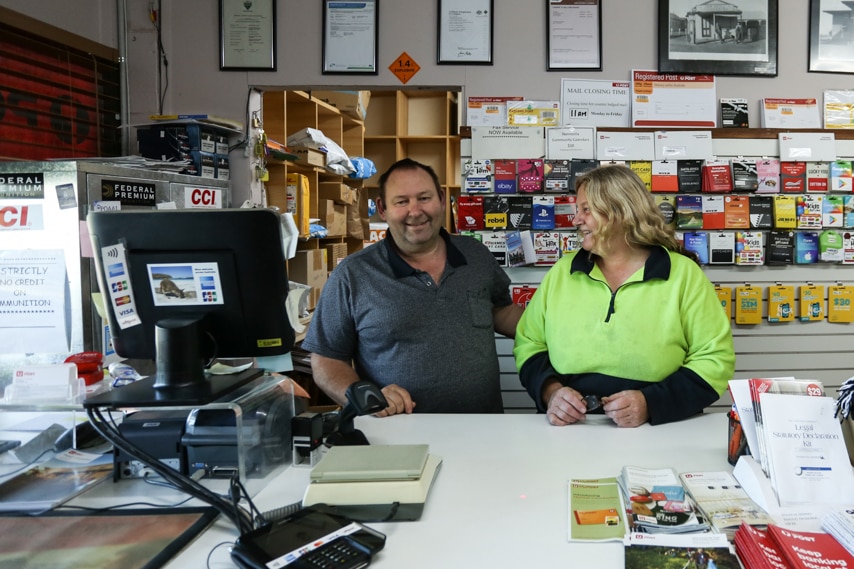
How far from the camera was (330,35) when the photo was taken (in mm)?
3762

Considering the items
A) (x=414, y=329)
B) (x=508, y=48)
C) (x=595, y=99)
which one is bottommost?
(x=414, y=329)

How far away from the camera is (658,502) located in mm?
1423

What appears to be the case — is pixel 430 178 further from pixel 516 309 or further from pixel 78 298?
pixel 78 298

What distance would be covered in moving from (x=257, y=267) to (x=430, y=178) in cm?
128

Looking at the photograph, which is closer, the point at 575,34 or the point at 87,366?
the point at 87,366

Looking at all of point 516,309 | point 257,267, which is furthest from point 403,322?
point 257,267

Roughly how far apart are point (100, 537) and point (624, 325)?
162cm

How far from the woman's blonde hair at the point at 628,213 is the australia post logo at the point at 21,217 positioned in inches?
78.5

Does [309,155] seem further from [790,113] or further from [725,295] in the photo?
[790,113]

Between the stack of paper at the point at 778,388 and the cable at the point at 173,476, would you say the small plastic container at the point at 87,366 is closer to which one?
the cable at the point at 173,476

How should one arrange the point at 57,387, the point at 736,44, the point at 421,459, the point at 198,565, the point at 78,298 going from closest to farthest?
the point at 198,565 < the point at 421,459 < the point at 57,387 < the point at 78,298 < the point at 736,44

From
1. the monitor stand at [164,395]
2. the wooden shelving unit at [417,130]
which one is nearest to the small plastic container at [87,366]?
the monitor stand at [164,395]

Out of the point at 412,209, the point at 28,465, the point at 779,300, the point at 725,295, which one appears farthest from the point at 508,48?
the point at 28,465

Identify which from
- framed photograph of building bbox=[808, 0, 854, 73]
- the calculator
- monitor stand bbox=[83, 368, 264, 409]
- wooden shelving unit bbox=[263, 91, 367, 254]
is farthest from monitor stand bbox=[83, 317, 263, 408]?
framed photograph of building bbox=[808, 0, 854, 73]
